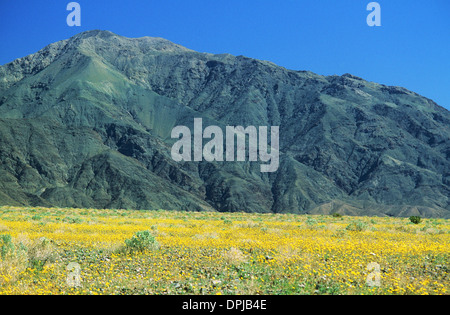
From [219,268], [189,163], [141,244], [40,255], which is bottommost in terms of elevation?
[219,268]

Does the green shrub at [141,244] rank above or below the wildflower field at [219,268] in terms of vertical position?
above

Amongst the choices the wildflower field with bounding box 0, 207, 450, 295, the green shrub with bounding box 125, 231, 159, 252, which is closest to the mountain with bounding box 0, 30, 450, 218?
the green shrub with bounding box 125, 231, 159, 252

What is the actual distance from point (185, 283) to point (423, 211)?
123 m

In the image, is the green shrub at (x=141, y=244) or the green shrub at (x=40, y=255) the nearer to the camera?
the green shrub at (x=40, y=255)

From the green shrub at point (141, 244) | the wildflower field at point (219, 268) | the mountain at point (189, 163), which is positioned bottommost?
the wildflower field at point (219, 268)

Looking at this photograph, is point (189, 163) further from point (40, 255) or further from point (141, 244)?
point (40, 255)

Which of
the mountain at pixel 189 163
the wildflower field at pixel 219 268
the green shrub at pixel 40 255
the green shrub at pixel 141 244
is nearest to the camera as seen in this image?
the wildflower field at pixel 219 268

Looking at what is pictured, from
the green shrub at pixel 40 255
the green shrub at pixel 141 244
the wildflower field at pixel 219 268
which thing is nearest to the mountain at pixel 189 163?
the green shrub at pixel 40 255

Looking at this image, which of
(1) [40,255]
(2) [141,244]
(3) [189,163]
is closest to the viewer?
(1) [40,255]

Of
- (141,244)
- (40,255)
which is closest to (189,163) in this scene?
(141,244)

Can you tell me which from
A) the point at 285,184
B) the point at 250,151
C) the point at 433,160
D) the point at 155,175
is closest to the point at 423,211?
the point at 285,184

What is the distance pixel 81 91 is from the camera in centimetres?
17512

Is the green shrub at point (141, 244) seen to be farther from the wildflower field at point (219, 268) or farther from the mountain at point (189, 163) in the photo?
the mountain at point (189, 163)

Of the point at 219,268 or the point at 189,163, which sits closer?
the point at 219,268
